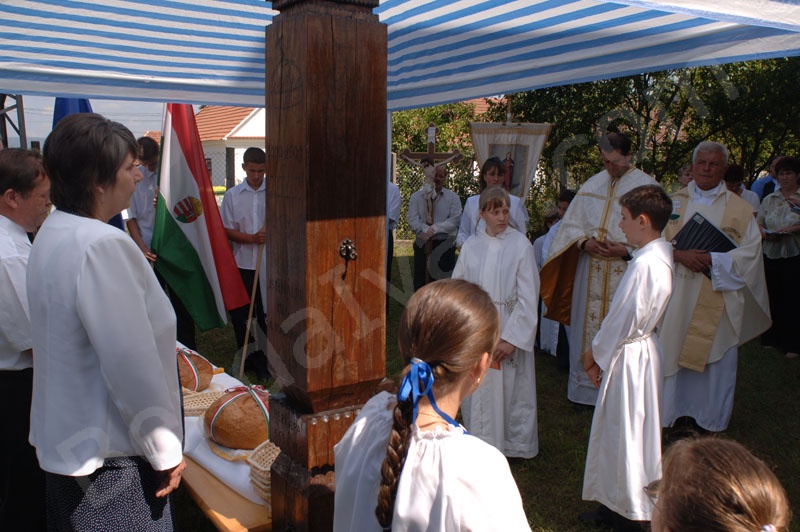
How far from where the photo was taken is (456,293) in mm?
1438

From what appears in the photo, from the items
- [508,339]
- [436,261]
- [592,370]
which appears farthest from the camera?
[436,261]

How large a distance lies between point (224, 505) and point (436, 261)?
6.44 m

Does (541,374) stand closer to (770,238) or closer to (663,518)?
(770,238)

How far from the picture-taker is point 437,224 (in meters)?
8.48

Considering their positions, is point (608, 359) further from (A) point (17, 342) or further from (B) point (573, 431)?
(A) point (17, 342)

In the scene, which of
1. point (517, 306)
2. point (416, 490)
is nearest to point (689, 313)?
point (517, 306)

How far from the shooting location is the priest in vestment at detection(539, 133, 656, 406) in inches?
185

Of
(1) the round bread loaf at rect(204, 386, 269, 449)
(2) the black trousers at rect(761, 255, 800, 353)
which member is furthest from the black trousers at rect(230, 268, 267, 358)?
(2) the black trousers at rect(761, 255, 800, 353)

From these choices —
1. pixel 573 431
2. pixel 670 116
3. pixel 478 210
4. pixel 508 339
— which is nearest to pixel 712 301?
pixel 573 431

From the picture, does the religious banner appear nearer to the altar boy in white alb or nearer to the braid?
the altar boy in white alb

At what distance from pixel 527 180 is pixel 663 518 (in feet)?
27.1

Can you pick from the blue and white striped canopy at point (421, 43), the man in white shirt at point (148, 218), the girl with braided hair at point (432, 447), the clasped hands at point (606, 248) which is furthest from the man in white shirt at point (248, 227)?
the girl with braided hair at point (432, 447)

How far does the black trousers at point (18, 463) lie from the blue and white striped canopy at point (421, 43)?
1962mm

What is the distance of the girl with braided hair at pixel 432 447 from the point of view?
4.28 feet
